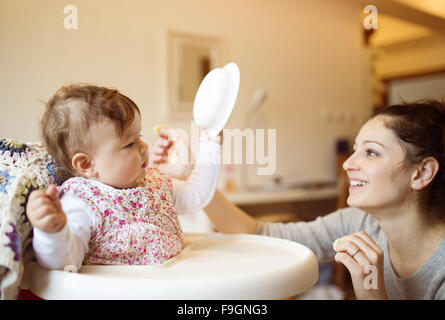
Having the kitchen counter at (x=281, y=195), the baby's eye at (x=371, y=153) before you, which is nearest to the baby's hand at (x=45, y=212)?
the baby's eye at (x=371, y=153)

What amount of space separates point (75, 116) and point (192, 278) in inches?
10.1

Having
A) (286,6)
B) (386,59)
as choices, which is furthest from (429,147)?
(386,59)

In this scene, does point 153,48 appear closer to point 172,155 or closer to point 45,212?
point 172,155

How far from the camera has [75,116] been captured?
1.61 ft

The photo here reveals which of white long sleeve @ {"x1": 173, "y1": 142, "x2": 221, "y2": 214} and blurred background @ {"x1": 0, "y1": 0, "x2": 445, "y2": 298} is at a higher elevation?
blurred background @ {"x1": 0, "y1": 0, "x2": 445, "y2": 298}

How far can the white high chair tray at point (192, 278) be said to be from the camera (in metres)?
0.38

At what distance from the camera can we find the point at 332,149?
86.7 inches

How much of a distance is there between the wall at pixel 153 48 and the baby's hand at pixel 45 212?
0.18 meters

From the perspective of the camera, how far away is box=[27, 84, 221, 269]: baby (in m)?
0.47

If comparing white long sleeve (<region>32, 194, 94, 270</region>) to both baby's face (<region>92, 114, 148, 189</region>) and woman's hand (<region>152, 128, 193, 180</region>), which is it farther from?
woman's hand (<region>152, 128, 193, 180</region>)

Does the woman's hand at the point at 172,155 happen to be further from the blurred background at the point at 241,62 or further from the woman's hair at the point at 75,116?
the woman's hair at the point at 75,116
